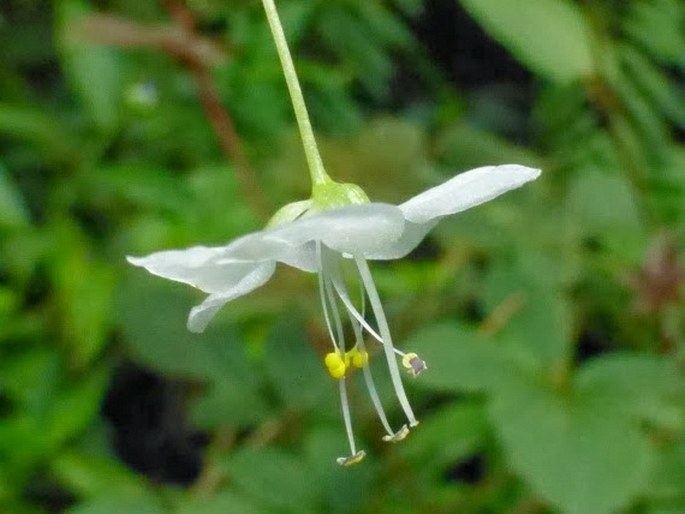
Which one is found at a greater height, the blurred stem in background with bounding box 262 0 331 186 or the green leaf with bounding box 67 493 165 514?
the blurred stem in background with bounding box 262 0 331 186

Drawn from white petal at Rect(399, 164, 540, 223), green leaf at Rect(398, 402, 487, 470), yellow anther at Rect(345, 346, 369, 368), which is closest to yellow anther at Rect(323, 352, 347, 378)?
yellow anther at Rect(345, 346, 369, 368)

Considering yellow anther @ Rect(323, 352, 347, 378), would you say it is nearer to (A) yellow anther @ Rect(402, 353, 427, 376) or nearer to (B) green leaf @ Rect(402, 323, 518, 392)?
(A) yellow anther @ Rect(402, 353, 427, 376)

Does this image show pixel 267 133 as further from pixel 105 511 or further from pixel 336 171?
pixel 105 511

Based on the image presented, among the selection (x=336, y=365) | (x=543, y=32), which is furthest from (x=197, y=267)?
(x=543, y=32)

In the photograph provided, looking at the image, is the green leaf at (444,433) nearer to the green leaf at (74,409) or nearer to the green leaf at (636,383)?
the green leaf at (636,383)

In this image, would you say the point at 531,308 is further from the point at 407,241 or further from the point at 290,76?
the point at 290,76

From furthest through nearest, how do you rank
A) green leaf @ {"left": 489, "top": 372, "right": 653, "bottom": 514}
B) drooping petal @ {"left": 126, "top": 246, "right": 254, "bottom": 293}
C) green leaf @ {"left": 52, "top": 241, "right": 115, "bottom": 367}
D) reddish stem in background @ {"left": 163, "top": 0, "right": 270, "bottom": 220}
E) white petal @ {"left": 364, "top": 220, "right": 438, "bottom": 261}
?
1. green leaf @ {"left": 52, "top": 241, "right": 115, "bottom": 367}
2. reddish stem in background @ {"left": 163, "top": 0, "right": 270, "bottom": 220}
3. green leaf @ {"left": 489, "top": 372, "right": 653, "bottom": 514}
4. white petal @ {"left": 364, "top": 220, "right": 438, "bottom": 261}
5. drooping petal @ {"left": 126, "top": 246, "right": 254, "bottom": 293}

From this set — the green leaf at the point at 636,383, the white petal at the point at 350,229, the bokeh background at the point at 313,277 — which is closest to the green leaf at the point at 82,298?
the bokeh background at the point at 313,277
